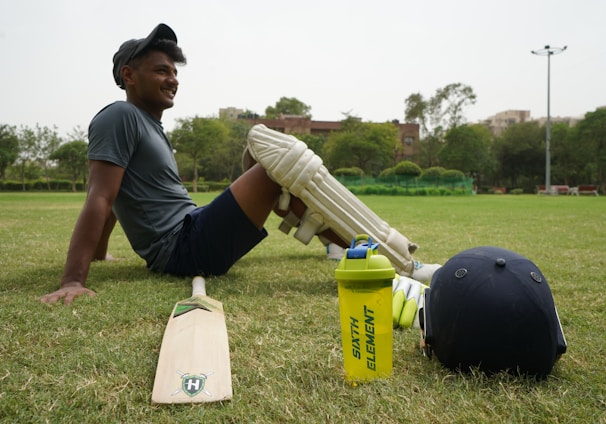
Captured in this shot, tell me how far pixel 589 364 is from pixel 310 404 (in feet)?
3.61

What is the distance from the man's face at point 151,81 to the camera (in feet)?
11.3

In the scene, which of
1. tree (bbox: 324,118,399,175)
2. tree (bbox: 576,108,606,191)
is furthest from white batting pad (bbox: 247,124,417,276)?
tree (bbox: 576,108,606,191)

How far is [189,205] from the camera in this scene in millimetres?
3678

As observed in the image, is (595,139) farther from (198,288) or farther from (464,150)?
(198,288)

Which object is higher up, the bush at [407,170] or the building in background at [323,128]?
the building in background at [323,128]

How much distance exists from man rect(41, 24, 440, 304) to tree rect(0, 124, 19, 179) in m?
46.2

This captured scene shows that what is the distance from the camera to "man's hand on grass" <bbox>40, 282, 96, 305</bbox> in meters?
2.73

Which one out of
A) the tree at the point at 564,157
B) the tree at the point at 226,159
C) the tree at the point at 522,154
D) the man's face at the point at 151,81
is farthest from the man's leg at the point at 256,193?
the tree at the point at 522,154

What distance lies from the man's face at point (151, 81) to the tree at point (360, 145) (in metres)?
44.3

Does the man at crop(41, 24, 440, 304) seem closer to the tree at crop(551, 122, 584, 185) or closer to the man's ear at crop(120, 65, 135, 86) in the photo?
the man's ear at crop(120, 65, 135, 86)

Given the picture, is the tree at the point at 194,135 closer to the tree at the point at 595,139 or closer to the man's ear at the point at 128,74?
the tree at the point at 595,139

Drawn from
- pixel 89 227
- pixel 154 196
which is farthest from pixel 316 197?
pixel 89 227

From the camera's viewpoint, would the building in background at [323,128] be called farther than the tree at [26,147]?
Yes

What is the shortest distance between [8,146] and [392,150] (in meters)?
35.4
